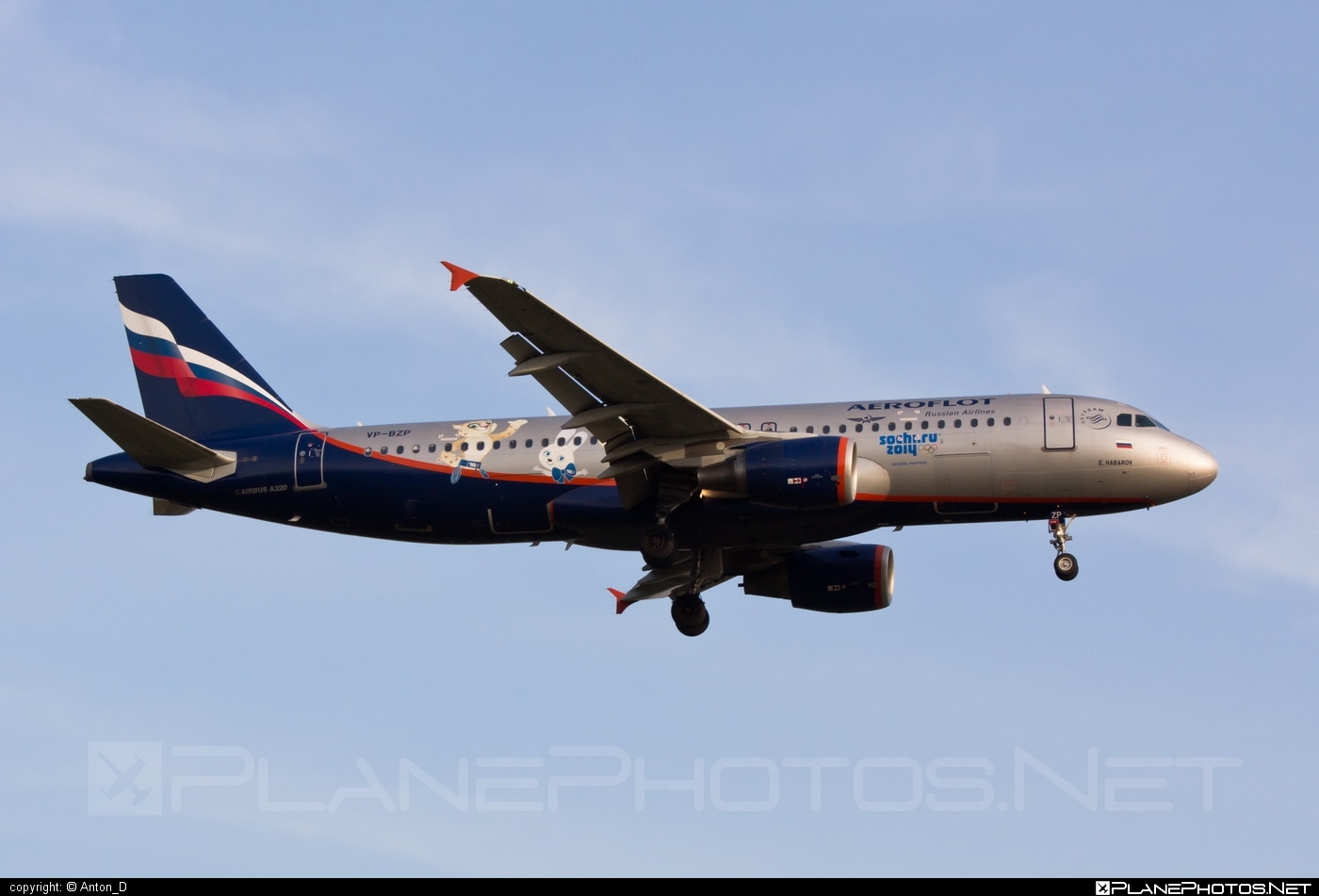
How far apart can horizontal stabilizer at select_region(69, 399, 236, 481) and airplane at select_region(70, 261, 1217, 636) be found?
2.0 inches

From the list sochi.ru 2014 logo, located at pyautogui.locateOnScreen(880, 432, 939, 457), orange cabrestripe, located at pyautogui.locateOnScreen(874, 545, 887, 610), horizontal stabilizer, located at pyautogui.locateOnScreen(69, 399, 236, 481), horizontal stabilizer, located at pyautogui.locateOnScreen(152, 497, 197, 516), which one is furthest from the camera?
orange cabrestripe, located at pyautogui.locateOnScreen(874, 545, 887, 610)

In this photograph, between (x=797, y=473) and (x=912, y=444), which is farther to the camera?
(x=912, y=444)

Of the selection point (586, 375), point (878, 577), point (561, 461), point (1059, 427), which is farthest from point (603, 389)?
point (878, 577)

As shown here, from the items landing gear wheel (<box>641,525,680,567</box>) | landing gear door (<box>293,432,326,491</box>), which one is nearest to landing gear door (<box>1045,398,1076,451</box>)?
landing gear wheel (<box>641,525,680,567</box>)

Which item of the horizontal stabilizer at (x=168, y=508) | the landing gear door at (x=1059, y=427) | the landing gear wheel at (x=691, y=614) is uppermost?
the landing gear door at (x=1059, y=427)

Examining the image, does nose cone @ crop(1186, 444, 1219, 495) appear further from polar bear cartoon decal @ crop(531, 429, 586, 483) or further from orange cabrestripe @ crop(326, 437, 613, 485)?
polar bear cartoon decal @ crop(531, 429, 586, 483)

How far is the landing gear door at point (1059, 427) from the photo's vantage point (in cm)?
3738

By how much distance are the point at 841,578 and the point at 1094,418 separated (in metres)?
8.93

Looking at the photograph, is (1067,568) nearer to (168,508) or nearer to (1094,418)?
(1094,418)

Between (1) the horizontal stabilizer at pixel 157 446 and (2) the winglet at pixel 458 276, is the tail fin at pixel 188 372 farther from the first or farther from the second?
(2) the winglet at pixel 458 276

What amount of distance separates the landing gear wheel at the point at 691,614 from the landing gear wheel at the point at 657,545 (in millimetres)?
5409

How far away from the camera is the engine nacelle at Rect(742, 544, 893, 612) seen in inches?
1715

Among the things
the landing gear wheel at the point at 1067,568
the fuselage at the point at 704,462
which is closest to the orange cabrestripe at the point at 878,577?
the fuselage at the point at 704,462

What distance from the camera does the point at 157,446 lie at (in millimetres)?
40625
